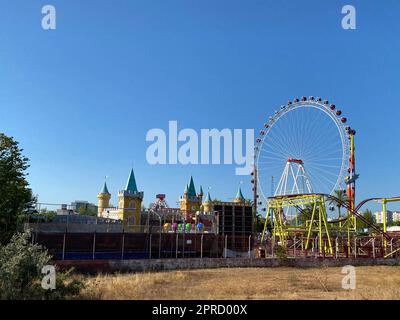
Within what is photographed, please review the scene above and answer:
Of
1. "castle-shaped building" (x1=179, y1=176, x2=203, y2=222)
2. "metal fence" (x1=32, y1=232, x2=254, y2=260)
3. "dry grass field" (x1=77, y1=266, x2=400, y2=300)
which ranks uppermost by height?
"castle-shaped building" (x1=179, y1=176, x2=203, y2=222)

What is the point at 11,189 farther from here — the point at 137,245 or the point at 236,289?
the point at 236,289

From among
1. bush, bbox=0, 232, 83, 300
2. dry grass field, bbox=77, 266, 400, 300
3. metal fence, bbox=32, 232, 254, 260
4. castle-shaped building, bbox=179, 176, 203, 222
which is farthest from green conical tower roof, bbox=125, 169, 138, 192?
bush, bbox=0, 232, 83, 300

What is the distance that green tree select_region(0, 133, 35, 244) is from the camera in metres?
29.9

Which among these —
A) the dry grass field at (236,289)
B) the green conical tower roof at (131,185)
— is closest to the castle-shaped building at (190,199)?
the green conical tower roof at (131,185)

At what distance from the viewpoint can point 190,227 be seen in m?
47.1

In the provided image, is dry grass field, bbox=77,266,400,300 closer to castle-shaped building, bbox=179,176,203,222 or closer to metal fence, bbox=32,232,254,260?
metal fence, bbox=32,232,254,260

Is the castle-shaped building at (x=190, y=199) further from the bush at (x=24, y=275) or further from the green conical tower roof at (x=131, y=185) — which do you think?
the bush at (x=24, y=275)

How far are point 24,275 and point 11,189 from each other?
19002 mm

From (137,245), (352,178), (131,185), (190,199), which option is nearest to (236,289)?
(137,245)

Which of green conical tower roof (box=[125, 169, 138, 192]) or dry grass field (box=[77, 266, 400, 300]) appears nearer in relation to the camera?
dry grass field (box=[77, 266, 400, 300])

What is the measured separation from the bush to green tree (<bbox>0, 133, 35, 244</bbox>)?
15.8 metres
